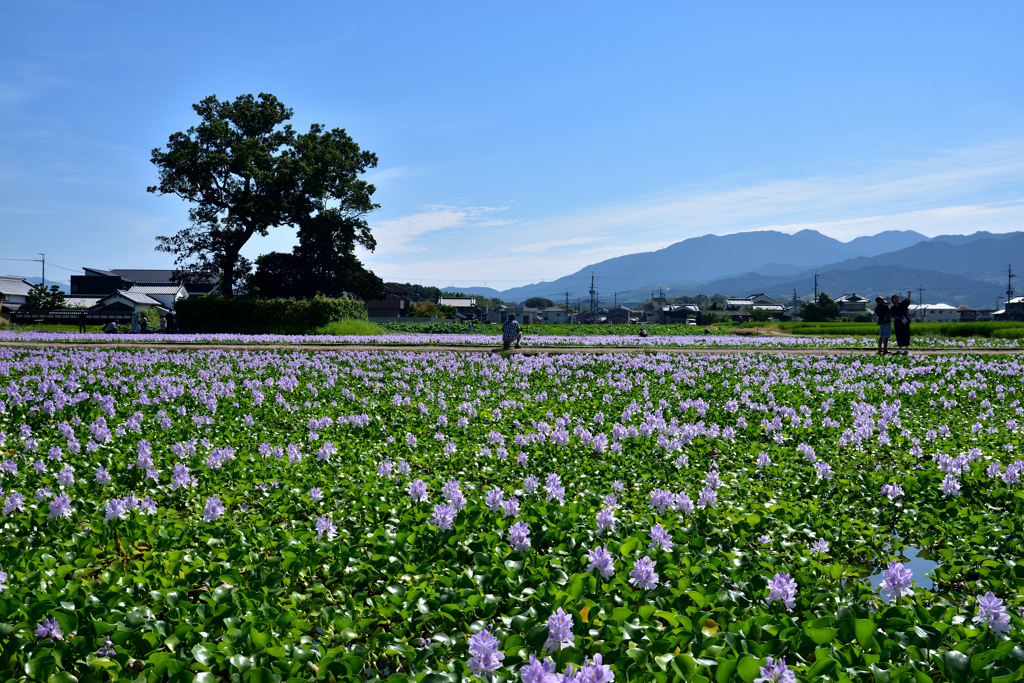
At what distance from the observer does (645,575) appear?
127 inches

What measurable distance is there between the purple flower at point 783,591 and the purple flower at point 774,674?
73 cm

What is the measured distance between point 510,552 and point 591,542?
54cm

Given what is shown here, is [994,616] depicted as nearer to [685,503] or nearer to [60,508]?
[685,503]

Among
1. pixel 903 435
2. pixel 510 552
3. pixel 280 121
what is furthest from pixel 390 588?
pixel 280 121

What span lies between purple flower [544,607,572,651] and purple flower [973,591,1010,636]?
6.25 ft

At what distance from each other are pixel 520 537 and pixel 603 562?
588 mm

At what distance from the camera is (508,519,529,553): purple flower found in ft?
12.3

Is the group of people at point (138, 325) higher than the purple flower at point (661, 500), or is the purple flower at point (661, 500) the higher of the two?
the group of people at point (138, 325)

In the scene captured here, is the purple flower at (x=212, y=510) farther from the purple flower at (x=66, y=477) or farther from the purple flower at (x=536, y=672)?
the purple flower at (x=536, y=672)

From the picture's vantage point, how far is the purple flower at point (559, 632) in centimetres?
262

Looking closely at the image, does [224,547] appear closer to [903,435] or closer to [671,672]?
[671,672]

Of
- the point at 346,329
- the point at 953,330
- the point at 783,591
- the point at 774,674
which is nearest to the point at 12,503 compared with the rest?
the point at 774,674

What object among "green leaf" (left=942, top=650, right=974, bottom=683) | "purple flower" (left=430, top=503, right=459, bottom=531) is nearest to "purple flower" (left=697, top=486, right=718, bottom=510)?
"purple flower" (left=430, top=503, right=459, bottom=531)

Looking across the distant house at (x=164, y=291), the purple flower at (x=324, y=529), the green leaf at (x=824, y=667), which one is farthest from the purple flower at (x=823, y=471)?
the distant house at (x=164, y=291)
